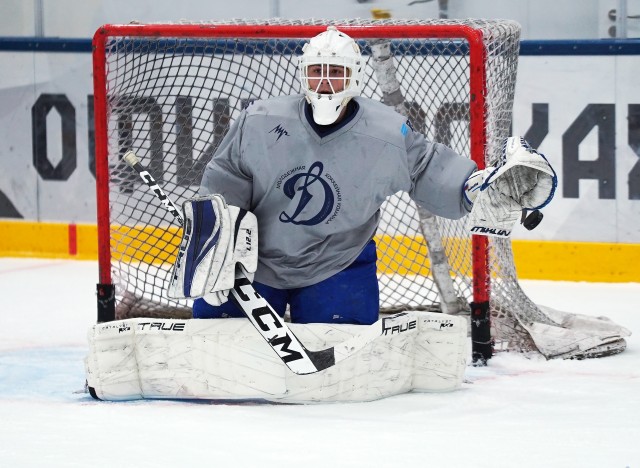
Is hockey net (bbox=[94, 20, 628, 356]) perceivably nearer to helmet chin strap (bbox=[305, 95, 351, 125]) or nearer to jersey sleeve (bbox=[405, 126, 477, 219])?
jersey sleeve (bbox=[405, 126, 477, 219])

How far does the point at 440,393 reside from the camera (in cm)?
332

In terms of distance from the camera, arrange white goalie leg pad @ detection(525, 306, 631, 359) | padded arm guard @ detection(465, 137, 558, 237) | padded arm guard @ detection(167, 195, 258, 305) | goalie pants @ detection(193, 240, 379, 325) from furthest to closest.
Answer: white goalie leg pad @ detection(525, 306, 631, 359)
goalie pants @ detection(193, 240, 379, 325)
padded arm guard @ detection(167, 195, 258, 305)
padded arm guard @ detection(465, 137, 558, 237)

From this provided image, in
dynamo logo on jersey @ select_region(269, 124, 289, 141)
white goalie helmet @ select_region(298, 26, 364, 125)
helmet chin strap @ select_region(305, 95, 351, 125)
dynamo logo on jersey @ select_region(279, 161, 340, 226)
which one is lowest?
dynamo logo on jersey @ select_region(279, 161, 340, 226)

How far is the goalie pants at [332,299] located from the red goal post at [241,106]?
0.57 m

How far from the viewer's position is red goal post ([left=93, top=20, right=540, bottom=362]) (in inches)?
159

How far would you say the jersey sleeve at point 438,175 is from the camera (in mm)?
3301

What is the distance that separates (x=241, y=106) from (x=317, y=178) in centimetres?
146

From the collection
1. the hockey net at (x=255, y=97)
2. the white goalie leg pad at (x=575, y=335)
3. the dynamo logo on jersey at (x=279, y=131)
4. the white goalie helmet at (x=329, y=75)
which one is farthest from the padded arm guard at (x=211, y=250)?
the white goalie leg pad at (x=575, y=335)

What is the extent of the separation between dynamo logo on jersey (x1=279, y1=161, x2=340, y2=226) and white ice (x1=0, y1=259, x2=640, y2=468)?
493 millimetres

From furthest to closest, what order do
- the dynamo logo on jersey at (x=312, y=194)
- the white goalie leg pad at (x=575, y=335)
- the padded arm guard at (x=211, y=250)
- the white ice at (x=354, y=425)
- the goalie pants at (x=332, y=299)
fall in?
the white goalie leg pad at (x=575, y=335), the goalie pants at (x=332, y=299), the dynamo logo on jersey at (x=312, y=194), the padded arm guard at (x=211, y=250), the white ice at (x=354, y=425)

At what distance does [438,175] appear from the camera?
3.32m

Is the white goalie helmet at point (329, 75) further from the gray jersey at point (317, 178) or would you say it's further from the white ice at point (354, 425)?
the white ice at point (354, 425)

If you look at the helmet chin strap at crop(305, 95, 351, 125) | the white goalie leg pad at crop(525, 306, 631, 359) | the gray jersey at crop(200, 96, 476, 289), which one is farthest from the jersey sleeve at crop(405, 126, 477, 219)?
the white goalie leg pad at crop(525, 306, 631, 359)

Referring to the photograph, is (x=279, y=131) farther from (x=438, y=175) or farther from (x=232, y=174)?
(x=438, y=175)
